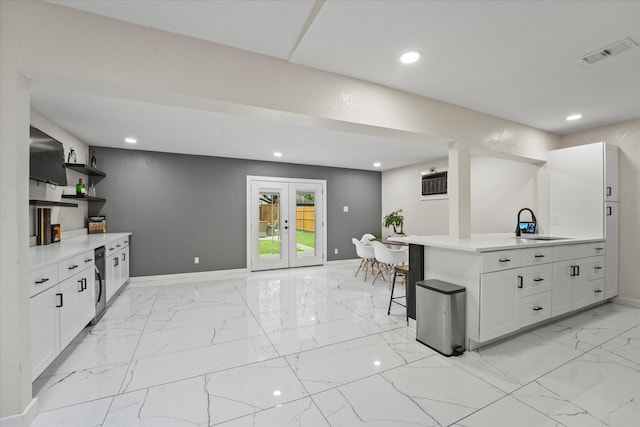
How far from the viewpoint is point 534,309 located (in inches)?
107

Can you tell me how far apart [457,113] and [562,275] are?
209cm

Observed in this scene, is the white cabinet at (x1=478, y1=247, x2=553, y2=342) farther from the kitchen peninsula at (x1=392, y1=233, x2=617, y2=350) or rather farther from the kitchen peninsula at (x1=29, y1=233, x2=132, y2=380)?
the kitchen peninsula at (x1=29, y1=233, x2=132, y2=380)

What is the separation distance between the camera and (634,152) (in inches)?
139

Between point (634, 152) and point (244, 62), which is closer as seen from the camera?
point (244, 62)

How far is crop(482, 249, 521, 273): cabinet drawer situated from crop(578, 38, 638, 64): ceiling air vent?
164 centimetres

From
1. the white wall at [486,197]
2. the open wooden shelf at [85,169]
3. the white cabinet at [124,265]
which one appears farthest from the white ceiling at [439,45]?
the white cabinet at [124,265]

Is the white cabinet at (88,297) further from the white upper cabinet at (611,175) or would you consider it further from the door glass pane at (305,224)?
the white upper cabinet at (611,175)

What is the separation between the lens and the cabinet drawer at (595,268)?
330 cm

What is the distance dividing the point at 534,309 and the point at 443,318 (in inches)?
42.3

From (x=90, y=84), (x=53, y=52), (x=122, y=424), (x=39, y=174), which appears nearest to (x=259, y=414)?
(x=122, y=424)

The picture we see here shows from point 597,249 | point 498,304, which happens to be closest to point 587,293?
point 597,249

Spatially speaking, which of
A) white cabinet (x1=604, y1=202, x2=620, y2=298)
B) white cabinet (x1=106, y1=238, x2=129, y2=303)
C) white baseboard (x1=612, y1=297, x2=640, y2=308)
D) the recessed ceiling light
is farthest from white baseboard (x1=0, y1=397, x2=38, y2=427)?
white baseboard (x1=612, y1=297, x2=640, y2=308)

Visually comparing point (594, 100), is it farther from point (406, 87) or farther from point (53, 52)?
point (53, 52)

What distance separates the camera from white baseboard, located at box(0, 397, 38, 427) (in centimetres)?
153
